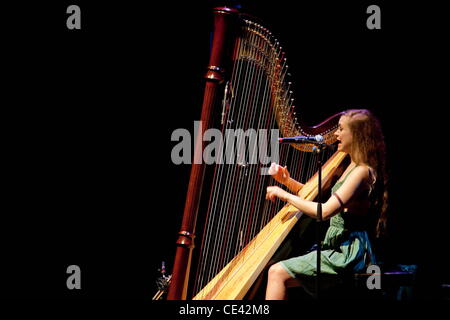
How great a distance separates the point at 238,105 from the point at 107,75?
120 cm

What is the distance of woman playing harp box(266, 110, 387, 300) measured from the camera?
9.98ft

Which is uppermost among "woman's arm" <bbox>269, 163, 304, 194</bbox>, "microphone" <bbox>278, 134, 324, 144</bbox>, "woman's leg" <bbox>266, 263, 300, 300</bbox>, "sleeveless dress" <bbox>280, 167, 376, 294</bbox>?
"microphone" <bbox>278, 134, 324, 144</bbox>

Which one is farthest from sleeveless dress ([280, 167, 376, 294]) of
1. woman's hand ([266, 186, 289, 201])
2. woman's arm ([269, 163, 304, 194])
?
woman's hand ([266, 186, 289, 201])

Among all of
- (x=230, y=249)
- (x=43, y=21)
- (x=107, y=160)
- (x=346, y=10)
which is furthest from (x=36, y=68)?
(x=346, y=10)

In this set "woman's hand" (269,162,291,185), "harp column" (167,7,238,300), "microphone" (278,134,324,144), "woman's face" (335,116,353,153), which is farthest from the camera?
"woman's face" (335,116,353,153)

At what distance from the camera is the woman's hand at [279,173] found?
3.17 m

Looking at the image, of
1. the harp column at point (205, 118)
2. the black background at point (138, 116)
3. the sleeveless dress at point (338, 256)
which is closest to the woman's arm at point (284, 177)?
the sleeveless dress at point (338, 256)

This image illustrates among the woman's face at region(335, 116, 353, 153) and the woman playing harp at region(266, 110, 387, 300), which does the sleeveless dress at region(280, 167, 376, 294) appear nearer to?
the woman playing harp at region(266, 110, 387, 300)

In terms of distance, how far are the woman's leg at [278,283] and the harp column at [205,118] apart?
2.93ft

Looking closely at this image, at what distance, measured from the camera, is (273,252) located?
10.0 feet

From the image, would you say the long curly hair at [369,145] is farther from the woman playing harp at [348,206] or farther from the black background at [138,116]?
the black background at [138,116]

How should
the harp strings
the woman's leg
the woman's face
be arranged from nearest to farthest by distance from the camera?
the harp strings < the woman's leg < the woman's face
